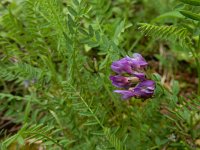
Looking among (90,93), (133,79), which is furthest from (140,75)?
(90,93)

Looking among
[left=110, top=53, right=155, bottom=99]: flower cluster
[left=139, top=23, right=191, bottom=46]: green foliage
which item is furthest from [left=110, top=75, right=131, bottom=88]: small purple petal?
[left=139, top=23, right=191, bottom=46]: green foliage

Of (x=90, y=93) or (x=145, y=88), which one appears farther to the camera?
(x=90, y=93)

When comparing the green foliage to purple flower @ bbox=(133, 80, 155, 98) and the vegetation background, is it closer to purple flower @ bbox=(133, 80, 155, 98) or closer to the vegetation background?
the vegetation background

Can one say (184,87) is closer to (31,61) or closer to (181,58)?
(181,58)

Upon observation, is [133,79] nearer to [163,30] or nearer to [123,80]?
[123,80]

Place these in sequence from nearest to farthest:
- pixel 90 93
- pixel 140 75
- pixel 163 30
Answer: pixel 163 30 → pixel 140 75 → pixel 90 93

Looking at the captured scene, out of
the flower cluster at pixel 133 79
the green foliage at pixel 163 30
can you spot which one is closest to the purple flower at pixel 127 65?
the flower cluster at pixel 133 79
